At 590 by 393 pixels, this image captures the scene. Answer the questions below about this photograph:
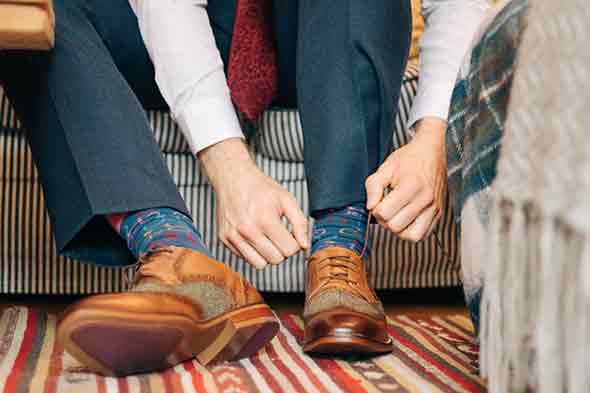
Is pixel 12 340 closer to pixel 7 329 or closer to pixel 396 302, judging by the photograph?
pixel 7 329

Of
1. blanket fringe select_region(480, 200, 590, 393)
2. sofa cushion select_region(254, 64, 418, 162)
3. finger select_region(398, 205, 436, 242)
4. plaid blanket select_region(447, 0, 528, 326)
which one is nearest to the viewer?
blanket fringe select_region(480, 200, 590, 393)

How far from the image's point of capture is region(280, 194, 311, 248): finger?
2.79 feet

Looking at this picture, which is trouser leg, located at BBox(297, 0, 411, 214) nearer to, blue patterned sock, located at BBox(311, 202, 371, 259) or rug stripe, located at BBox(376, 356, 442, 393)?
blue patterned sock, located at BBox(311, 202, 371, 259)

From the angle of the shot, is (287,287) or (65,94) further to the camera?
(287,287)

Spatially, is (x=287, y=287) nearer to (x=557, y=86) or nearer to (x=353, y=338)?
(x=353, y=338)

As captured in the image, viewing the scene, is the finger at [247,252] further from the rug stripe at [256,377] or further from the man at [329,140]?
the rug stripe at [256,377]

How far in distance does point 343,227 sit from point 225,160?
16cm

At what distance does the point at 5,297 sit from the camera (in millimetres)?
1338

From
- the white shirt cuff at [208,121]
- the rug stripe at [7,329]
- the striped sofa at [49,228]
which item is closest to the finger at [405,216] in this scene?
the white shirt cuff at [208,121]

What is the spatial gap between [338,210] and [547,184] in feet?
1.55

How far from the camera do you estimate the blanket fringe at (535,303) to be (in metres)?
0.41

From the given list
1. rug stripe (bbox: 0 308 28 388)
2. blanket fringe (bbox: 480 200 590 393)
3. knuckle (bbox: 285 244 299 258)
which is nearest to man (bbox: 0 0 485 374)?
knuckle (bbox: 285 244 299 258)

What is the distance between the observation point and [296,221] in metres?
0.86

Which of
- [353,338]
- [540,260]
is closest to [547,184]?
[540,260]
